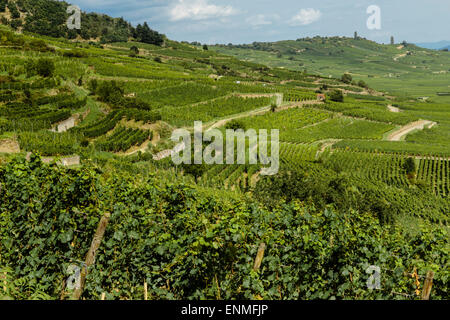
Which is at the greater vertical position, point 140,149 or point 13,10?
point 13,10

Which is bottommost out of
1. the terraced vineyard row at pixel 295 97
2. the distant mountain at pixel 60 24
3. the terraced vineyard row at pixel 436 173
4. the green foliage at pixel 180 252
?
the terraced vineyard row at pixel 436 173

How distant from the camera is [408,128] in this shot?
66000 mm

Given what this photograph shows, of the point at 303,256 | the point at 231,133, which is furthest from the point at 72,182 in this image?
the point at 231,133

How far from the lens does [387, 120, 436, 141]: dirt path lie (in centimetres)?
5912

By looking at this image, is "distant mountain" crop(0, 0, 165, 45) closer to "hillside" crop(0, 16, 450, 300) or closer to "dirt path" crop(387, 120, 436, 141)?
"hillside" crop(0, 16, 450, 300)

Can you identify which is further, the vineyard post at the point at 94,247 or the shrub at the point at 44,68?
the shrub at the point at 44,68

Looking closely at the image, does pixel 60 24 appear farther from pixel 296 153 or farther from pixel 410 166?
pixel 410 166

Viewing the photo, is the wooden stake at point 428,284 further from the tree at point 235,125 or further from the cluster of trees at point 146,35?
the cluster of trees at point 146,35

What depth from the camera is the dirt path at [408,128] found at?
194ft

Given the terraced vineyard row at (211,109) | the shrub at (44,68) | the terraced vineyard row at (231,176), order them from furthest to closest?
1. the terraced vineyard row at (211,109)
2. the shrub at (44,68)
3. the terraced vineyard row at (231,176)

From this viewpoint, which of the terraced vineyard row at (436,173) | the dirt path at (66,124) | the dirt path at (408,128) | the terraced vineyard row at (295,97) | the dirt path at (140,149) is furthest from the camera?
the terraced vineyard row at (295,97)

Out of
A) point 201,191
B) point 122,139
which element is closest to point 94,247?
point 201,191

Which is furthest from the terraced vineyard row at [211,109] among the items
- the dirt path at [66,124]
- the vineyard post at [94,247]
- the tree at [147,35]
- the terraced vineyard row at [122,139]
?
Result: the tree at [147,35]

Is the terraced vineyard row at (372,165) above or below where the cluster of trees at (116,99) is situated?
below
